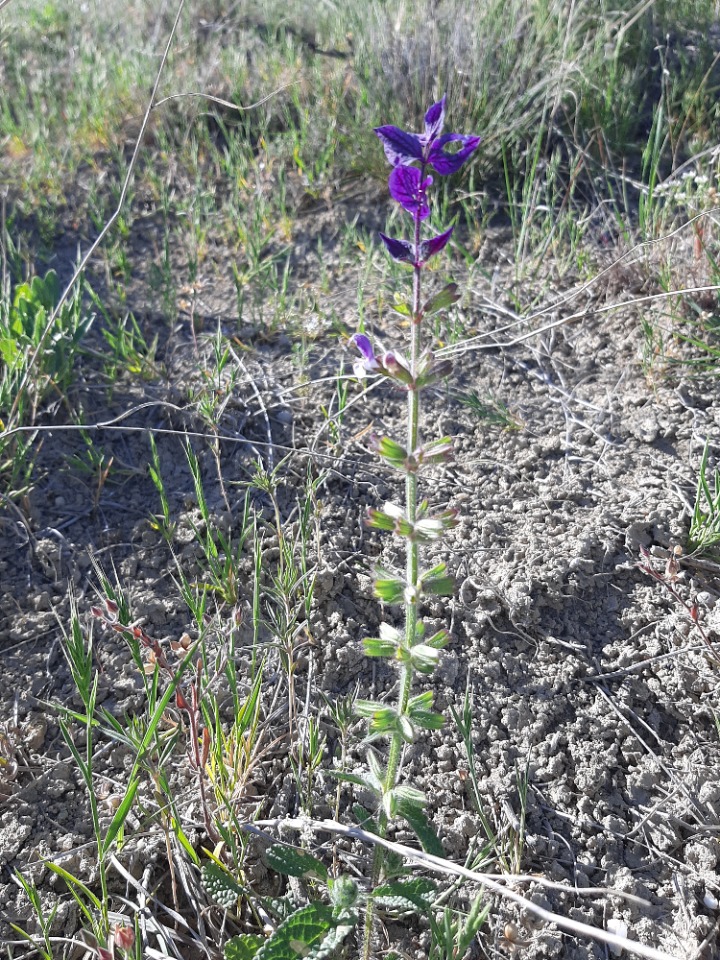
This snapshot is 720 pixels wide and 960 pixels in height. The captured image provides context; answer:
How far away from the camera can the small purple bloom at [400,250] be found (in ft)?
4.04

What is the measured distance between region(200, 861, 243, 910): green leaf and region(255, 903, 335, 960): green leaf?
12 cm

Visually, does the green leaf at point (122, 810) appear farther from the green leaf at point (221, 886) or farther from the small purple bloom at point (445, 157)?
the small purple bloom at point (445, 157)

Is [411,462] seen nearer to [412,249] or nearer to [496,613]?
[412,249]

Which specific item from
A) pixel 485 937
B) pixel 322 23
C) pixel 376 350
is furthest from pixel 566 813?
pixel 322 23

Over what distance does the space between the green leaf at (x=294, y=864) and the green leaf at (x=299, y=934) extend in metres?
0.08

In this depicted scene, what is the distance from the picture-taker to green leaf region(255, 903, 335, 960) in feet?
4.46

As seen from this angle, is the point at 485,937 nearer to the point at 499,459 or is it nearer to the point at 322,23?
the point at 499,459

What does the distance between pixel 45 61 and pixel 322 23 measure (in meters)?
1.65

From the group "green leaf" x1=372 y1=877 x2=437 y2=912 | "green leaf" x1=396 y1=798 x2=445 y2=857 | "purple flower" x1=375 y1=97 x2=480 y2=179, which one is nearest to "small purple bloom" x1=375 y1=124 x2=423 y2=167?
"purple flower" x1=375 y1=97 x2=480 y2=179

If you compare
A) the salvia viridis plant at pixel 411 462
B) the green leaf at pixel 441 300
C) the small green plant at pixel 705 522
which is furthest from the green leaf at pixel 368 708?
the small green plant at pixel 705 522

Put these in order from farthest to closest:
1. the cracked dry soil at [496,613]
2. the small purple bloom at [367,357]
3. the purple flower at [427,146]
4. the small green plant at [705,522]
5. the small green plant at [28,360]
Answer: the small green plant at [28,360] → the small green plant at [705,522] → the cracked dry soil at [496,613] → the small purple bloom at [367,357] → the purple flower at [427,146]

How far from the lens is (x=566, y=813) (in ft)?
5.54

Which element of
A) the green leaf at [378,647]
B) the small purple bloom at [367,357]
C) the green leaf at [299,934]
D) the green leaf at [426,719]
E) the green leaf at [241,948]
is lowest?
the green leaf at [241,948]

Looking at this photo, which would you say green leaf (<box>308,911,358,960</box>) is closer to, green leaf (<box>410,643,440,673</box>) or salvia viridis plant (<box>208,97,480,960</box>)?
salvia viridis plant (<box>208,97,480,960</box>)
